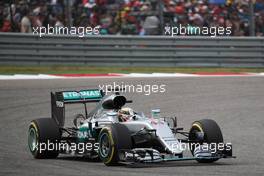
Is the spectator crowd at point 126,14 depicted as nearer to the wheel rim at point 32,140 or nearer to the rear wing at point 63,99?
the rear wing at point 63,99

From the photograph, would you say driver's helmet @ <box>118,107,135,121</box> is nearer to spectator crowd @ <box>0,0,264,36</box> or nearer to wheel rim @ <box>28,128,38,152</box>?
wheel rim @ <box>28,128,38,152</box>

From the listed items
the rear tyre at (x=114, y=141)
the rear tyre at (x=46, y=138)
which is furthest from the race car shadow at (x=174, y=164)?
the rear tyre at (x=46, y=138)

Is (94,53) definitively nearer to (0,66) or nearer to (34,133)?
(0,66)

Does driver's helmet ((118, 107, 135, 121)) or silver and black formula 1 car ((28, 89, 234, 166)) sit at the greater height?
driver's helmet ((118, 107, 135, 121))

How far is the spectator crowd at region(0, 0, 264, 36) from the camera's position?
24219 millimetres

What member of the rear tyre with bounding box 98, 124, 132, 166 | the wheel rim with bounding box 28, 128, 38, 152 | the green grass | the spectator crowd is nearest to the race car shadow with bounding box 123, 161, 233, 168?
the rear tyre with bounding box 98, 124, 132, 166

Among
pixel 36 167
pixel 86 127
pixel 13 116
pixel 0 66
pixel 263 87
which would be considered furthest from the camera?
pixel 0 66

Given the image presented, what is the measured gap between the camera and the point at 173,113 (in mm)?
17234

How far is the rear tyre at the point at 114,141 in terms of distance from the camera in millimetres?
10671

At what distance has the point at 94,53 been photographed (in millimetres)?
24562

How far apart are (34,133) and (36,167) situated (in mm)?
1402

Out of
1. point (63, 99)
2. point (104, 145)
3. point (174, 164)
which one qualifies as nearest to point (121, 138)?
point (104, 145)

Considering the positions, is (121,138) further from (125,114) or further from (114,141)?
(125,114)

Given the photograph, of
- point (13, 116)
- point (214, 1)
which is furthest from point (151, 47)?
point (13, 116)
